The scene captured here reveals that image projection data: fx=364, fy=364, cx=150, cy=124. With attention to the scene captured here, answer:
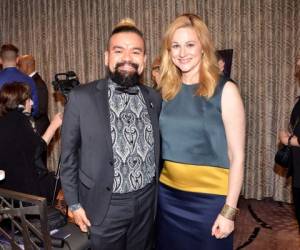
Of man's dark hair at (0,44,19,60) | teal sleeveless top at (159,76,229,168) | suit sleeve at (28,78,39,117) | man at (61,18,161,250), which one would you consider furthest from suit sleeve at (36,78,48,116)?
teal sleeveless top at (159,76,229,168)

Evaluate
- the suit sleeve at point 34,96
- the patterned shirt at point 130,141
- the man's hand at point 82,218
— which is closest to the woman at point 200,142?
the patterned shirt at point 130,141

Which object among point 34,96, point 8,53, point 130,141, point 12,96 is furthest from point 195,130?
point 8,53

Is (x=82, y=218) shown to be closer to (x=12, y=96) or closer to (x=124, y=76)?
(x=124, y=76)

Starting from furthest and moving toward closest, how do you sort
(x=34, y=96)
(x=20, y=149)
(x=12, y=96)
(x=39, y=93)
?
(x=39, y=93), (x=34, y=96), (x=12, y=96), (x=20, y=149)

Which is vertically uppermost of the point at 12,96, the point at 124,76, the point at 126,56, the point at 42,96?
the point at 126,56

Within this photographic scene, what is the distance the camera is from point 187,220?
1.98m

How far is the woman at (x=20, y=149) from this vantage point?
2.67 metres

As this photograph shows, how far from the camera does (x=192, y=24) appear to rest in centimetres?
187

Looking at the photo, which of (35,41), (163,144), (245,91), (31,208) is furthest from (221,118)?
(35,41)

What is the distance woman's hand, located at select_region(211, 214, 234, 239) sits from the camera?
1818 millimetres

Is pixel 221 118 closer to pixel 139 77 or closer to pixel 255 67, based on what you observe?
pixel 139 77

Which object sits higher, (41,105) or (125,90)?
(125,90)

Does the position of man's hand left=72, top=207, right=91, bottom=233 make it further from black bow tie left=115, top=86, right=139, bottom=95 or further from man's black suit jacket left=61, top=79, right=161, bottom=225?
black bow tie left=115, top=86, right=139, bottom=95

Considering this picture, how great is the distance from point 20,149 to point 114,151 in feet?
3.84
